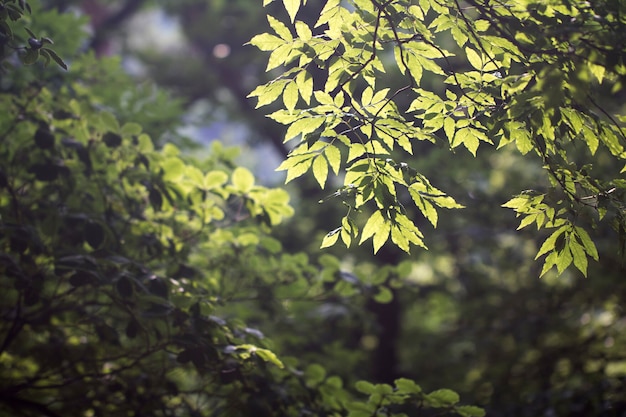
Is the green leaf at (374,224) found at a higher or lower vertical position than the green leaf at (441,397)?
higher

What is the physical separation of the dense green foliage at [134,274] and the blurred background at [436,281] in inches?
18.2

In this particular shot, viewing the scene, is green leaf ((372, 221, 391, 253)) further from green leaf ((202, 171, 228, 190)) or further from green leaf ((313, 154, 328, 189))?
green leaf ((202, 171, 228, 190))

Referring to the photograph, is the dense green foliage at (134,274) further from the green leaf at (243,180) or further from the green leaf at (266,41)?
the green leaf at (266,41)

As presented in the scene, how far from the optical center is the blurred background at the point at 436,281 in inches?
174

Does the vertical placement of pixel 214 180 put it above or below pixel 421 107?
above

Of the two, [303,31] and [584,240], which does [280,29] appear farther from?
[584,240]

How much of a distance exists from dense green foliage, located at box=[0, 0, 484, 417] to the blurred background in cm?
46

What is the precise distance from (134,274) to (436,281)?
6.02m

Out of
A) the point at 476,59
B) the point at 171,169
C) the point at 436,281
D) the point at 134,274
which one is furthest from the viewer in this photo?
the point at 436,281

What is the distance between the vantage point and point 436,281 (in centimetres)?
802

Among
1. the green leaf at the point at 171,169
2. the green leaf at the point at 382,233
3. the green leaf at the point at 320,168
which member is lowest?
the green leaf at the point at 382,233

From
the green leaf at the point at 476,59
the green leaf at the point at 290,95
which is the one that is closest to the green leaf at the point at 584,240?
the green leaf at the point at 476,59

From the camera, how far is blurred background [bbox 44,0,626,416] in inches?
174

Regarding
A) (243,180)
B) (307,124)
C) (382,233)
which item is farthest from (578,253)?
(243,180)
